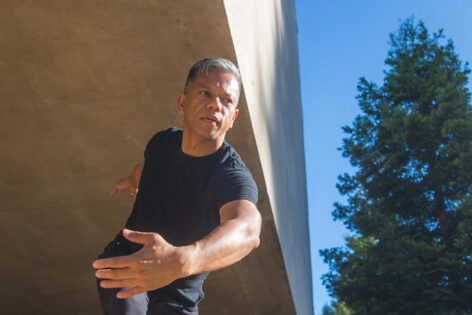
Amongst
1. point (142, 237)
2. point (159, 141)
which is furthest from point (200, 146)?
point (142, 237)

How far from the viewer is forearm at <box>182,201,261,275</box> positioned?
1.12m

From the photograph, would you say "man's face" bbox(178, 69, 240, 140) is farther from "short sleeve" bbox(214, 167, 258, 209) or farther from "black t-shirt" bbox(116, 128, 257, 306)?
"short sleeve" bbox(214, 167, 258, 209)

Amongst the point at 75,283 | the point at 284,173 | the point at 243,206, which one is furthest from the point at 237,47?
the point at 75,283

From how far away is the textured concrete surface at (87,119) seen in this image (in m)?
2.58

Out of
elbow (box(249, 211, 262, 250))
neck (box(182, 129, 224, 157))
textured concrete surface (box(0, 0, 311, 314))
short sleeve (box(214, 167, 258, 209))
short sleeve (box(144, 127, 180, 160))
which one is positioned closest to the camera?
elbow (box(249, 211, 262, 250))

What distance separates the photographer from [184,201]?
1847mm

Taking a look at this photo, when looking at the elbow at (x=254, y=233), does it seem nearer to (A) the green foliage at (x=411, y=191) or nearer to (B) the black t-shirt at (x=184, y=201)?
(B) the black t-shirt at (x=184, y=201)

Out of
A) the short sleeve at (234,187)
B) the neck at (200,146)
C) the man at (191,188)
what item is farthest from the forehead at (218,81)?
the short sleeve at (234,187)

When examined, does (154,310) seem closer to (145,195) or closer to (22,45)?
(145,195)

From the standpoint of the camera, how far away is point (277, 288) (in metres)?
5.07

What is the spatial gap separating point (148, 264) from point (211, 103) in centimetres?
89

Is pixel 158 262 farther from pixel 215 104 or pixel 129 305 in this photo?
pixel 215 104

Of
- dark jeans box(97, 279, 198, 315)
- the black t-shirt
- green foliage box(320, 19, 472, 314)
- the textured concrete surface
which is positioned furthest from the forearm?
green foliage box(320, 19, 472, 314)

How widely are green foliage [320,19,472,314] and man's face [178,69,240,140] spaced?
28.1 ft
